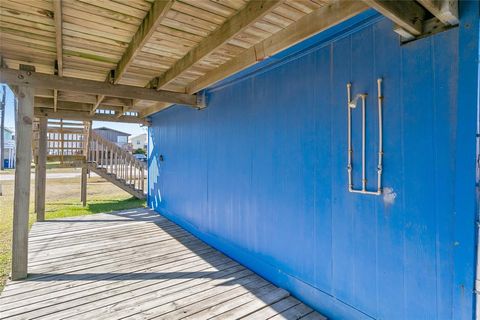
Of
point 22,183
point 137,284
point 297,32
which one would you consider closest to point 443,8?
point 297,32

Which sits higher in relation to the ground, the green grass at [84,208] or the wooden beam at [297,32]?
the wooden beam at [297,32]

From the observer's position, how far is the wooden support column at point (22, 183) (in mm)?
3012

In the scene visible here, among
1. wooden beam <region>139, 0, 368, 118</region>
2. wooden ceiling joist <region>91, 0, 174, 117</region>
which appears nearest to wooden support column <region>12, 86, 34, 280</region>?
wooden ceiling joist <region>91, 0, 174, 117</region>

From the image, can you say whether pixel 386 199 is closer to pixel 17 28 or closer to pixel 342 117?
pixel 342 117

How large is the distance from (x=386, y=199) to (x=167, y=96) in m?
3.22

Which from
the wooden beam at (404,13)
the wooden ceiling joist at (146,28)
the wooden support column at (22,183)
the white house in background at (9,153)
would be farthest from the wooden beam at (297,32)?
the white house in background at (9,153)

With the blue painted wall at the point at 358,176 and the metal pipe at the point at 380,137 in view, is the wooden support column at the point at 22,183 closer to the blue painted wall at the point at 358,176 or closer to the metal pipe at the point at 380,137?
the blue painted wall at the point at 358,176

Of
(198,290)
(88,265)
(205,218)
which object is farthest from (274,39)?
(88,265)

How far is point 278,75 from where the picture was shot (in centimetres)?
293

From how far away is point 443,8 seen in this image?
152 cm

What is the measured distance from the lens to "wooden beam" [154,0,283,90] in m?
1.83

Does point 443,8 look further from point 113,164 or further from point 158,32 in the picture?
point 113,164

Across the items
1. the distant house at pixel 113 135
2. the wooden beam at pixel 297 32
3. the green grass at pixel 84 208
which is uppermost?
the distant house at pixel 113 135

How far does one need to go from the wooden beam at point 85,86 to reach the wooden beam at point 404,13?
10.2ft
